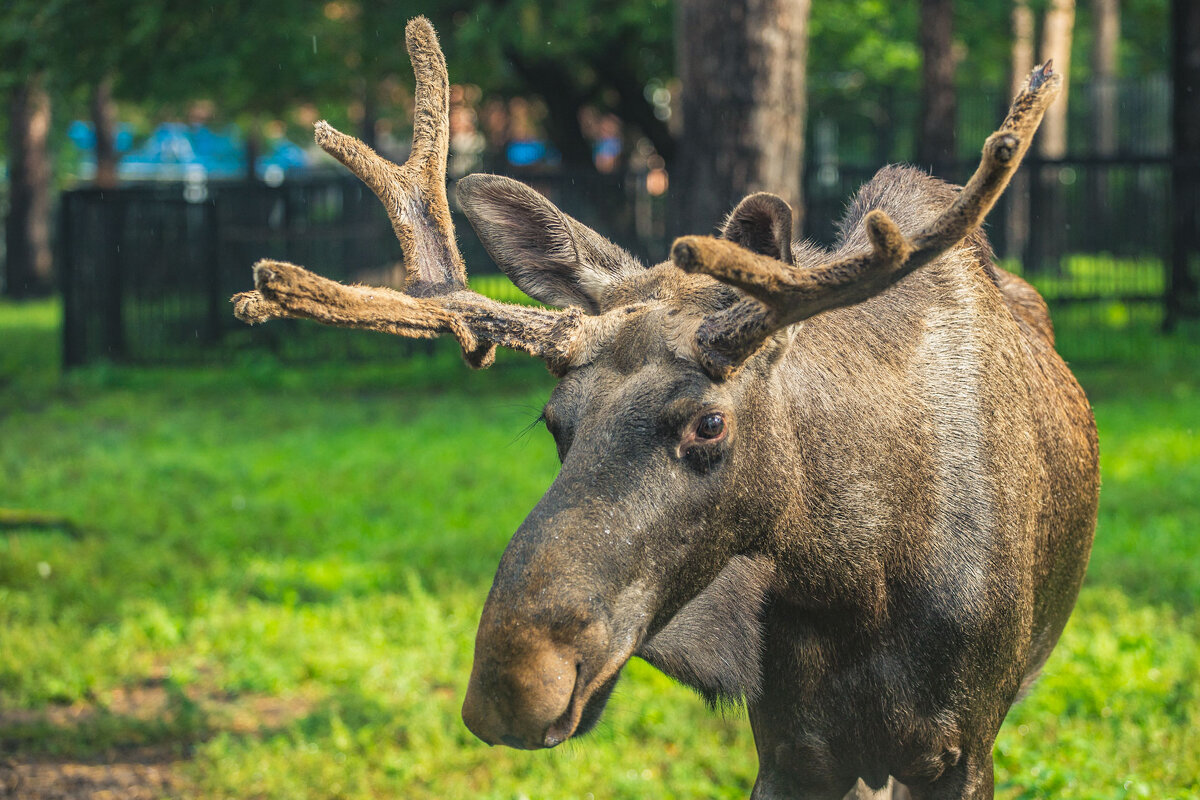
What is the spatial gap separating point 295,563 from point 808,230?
309 inches

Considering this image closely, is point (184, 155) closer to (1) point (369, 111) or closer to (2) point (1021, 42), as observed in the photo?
(1) point (369, 111)

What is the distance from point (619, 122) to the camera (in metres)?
19.6

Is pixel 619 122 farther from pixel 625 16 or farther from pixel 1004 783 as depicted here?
pixel 1004 783

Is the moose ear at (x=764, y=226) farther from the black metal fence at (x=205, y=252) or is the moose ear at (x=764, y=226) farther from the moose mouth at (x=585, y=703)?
the black metal fence at (x=205, y=252)

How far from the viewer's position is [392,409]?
38.7ft

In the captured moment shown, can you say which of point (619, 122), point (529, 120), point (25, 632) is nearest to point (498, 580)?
point (25, 632)

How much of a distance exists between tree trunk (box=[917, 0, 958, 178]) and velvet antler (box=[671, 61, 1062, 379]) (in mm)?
12160

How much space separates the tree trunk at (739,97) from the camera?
6793mm

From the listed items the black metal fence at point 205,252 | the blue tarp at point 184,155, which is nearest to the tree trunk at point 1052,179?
the black metal fence at point 205,252

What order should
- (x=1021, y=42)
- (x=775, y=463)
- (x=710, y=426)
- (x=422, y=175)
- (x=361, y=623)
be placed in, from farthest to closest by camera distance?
(x=1021, y=42) < (x=361, y=623) < (x=422, y=175) < (x=775, y=463) < (x=710, y=426)

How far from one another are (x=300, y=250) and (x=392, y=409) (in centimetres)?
336

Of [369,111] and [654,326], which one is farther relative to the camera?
[369,111]

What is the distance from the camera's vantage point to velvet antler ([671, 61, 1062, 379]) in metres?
2.20

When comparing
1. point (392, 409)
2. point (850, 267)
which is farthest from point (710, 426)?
point (392, 409)
